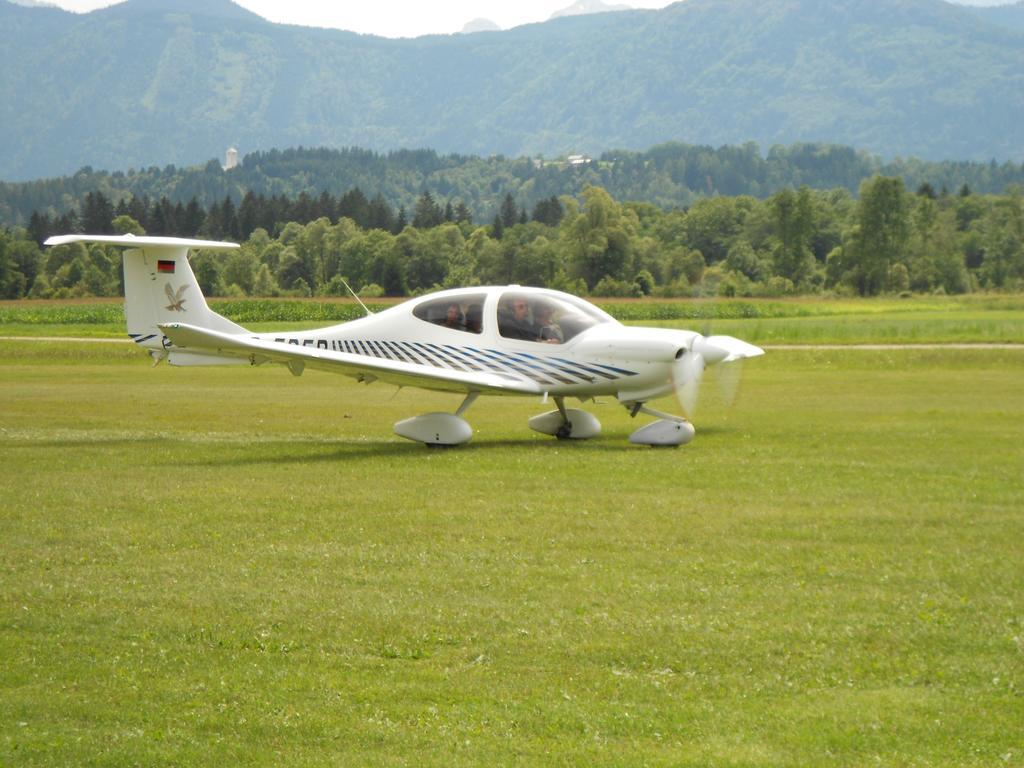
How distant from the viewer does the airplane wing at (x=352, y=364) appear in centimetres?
1594

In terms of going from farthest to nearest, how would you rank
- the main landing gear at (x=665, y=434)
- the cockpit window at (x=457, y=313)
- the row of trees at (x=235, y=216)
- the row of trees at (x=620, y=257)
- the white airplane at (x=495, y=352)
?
the row of trees at (x=235, y=216), the row of trees at (x=620, y=257), the cockpit window at (x=457, y=313), the main landing gear at (x=665, y=434), the white airplane at (x=495, y=352)

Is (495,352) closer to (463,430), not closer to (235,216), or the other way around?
(463,430)

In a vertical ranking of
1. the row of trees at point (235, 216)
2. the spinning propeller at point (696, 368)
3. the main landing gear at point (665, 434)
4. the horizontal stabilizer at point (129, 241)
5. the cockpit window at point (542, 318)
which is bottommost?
the main landing gear at point (665, 434)

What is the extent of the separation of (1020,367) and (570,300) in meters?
19.5

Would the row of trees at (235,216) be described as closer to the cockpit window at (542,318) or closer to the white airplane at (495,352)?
the white airplane at (495,352)

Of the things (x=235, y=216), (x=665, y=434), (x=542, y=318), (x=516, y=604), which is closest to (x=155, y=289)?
(x=542, y=318)

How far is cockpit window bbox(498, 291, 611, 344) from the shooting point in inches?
669

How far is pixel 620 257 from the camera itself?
89.9 meters

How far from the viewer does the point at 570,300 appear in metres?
17.4

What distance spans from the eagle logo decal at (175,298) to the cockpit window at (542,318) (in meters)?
4.57

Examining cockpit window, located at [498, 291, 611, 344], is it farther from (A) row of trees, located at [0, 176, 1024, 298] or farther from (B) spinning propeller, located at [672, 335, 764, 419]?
(A) row of trees, located at [0, 176, 1024, 298]

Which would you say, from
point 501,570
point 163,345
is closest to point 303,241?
point 163,345

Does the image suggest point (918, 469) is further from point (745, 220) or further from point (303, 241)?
point (745, 220)

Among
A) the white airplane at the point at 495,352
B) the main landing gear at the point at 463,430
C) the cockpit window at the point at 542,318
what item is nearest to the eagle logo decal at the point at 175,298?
the white airplane at the point at 495,352
